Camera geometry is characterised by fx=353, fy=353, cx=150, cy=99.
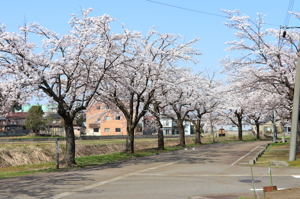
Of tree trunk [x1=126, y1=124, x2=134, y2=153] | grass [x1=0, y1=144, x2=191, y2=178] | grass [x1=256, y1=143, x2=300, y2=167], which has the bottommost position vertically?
grass [x1=0, y1=144, x2=191, y2=178]

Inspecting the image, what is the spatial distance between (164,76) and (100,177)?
16.1m

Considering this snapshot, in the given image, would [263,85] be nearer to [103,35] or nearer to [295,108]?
[295,108]

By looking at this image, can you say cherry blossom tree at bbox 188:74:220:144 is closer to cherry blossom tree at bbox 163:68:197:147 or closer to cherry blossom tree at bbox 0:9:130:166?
cherry blossom tree at bbox 163:68:197:147

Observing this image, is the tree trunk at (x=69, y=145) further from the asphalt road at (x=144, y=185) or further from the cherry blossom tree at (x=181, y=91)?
the cherry blossom tree at (x=181, y=91)

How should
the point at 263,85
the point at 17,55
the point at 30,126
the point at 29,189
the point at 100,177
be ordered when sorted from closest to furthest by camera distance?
the point at 29,189 → the point at 100,177 → the point at 17,55 → the point at 263,85 → the point at 30,126

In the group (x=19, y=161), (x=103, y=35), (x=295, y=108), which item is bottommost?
(x=19, y=161)

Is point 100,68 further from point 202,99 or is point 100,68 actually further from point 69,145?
point 202,99

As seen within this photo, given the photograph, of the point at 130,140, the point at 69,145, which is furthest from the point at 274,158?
the point at 69,145

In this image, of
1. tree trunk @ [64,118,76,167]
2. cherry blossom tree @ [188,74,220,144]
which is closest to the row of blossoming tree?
tree trunk @ [64,118,76,167]

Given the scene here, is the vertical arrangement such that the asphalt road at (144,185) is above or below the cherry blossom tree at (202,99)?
below

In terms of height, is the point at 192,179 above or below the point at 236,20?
below

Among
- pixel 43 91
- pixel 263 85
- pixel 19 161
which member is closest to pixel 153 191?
pixel 43 91

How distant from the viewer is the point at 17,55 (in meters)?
18.0

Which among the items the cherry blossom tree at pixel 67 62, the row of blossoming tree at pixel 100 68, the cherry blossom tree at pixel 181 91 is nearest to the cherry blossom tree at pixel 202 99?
the cherry blossom tree at pixel 181 91
